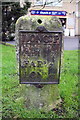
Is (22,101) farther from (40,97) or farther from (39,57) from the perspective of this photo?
(39,57)

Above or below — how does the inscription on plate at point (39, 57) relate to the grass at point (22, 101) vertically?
above

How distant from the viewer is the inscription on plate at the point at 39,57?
3.29 m

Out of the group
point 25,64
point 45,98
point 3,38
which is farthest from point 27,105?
point 3,38

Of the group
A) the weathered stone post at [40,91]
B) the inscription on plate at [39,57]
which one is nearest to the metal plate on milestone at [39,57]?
the inscription on plate at [39,57]

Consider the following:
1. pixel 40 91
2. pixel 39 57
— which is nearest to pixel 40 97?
pixel 40 91

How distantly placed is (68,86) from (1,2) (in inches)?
309

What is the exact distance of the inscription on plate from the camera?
3291mm

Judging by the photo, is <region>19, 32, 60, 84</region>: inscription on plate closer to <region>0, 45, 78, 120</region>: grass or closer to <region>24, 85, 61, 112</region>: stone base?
<region>24, 85, 61, 112</region>: stone base

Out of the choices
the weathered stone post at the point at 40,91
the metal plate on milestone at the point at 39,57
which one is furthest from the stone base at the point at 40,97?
the metal plate on milestone at the point at 39,57

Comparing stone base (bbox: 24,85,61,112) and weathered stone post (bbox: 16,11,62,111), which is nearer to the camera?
weathered stone post (bbox: 16,11,62,111)

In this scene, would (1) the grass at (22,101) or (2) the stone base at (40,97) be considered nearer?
(1) the grass at (22,101)

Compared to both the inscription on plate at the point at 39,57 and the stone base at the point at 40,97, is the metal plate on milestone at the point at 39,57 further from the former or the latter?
the stone base at the point at 40,97

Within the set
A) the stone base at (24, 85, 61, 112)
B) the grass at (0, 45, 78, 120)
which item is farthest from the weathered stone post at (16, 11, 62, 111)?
the grass at (0, 45, 78, 120)

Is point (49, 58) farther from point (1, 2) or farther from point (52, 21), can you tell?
point (1, 2)
